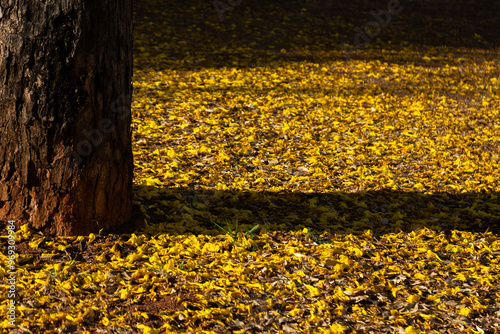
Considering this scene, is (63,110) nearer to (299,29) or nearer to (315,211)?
(315,211)

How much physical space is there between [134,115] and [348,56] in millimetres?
5103

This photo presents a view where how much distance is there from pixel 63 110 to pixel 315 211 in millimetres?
2173

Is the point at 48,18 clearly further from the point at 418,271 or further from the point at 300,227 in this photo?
the point at 418,271

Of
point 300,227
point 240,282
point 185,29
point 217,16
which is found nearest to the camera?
point 240,282

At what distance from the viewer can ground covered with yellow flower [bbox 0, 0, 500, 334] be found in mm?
2918

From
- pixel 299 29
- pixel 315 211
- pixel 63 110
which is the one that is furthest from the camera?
pixel 299 29

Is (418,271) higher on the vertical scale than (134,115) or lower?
lower

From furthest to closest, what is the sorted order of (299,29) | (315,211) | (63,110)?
(299,29), (315,211), (63,110)

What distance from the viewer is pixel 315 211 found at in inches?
168

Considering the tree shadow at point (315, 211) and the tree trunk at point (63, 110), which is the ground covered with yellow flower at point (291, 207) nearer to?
the tree shadow at point (315, 211)

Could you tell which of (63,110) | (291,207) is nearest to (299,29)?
(291,207)

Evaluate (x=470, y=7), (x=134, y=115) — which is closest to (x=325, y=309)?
(x=134, y=115)

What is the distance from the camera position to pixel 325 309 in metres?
2.96

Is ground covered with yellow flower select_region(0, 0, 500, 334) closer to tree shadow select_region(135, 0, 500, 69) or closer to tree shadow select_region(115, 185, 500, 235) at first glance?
tree shadow select_region(115, 185, 500, 235)
